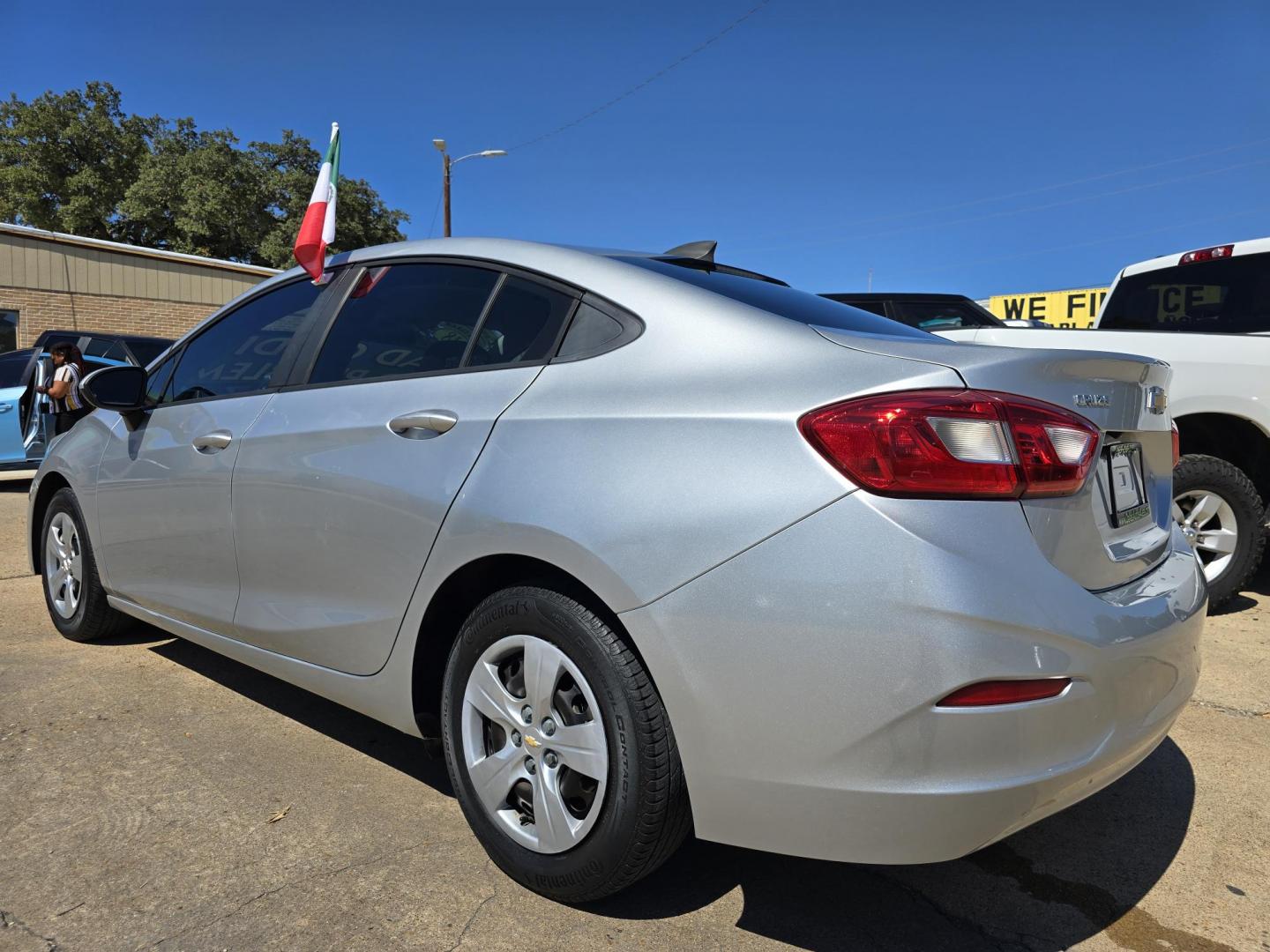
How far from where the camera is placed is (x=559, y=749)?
80.3 inches

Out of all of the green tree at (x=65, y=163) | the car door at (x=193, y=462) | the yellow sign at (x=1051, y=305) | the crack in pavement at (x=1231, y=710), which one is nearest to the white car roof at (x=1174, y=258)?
the crack in pavement at (x=1231, y=710)

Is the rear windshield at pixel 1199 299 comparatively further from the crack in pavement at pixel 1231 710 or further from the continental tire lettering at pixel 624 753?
the continental tire lettering at pixel 624 753

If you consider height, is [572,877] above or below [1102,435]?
below

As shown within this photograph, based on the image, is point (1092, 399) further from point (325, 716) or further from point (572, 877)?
point (325, 716)

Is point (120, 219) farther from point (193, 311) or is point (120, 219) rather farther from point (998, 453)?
point (998, 453)

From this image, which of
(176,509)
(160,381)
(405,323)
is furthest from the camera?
(160,381)

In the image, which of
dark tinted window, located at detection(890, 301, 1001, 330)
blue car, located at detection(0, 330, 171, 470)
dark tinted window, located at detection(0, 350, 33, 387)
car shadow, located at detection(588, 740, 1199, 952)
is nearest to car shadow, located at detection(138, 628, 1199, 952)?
car shadow, located at detection(588, 740, 1199, 952)

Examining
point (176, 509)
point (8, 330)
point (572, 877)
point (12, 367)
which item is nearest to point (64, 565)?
point (176, 509)

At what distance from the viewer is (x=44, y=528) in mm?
4309

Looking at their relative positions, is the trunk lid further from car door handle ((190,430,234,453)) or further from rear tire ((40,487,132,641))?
rear tire ((40,487,132,641))

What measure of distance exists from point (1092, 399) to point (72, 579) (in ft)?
13.5

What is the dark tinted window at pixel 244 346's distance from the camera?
3.11 meters

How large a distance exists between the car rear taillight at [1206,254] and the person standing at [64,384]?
31.6 ft

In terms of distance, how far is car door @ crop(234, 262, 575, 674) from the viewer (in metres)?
2.32
